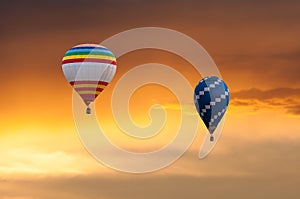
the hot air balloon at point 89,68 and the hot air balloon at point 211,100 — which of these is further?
the hot air balloon at point 211,100

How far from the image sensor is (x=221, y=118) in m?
76.6

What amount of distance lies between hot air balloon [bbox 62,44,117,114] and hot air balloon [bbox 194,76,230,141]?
1061 cm

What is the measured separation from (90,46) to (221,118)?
17448 mm

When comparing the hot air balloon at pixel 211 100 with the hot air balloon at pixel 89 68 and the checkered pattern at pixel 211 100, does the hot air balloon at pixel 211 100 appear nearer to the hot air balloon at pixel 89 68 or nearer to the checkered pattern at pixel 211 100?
the checkered pattern at pixel 211 100

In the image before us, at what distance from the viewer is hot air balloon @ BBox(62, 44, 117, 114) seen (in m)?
74.1

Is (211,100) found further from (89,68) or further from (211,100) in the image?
(89,68)

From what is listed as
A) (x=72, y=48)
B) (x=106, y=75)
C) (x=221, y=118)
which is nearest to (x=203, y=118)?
(x=221, y=118)

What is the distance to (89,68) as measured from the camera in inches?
2918

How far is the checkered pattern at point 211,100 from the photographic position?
75312 millimetres

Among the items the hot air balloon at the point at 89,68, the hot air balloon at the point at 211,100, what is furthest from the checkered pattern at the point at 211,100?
the hot air balloon at the point at 89,68

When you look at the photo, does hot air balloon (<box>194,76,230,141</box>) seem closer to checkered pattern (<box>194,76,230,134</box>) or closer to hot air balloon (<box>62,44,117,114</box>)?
checkered pattern (<box>194,76,230,134</box>)

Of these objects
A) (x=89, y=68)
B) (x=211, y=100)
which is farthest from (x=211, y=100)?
(x=89, y=68)

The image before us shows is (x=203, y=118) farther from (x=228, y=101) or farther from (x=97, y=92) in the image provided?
(x=97, y=92)

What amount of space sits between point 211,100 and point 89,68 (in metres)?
14.5
